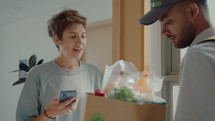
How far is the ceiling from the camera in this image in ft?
12.8

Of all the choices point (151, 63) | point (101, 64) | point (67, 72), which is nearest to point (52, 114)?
point (67, 72)

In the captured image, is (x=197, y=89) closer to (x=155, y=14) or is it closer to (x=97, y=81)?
(x=155, y=14)

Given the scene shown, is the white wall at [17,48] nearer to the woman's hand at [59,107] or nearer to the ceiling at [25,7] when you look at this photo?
the ceiling at [25,7]

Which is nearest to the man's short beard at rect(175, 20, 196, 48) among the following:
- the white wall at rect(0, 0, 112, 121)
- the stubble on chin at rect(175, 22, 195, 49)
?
the stubble on chin at rect(175, 22, 195, 49)

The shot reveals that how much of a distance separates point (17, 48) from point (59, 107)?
4.30m

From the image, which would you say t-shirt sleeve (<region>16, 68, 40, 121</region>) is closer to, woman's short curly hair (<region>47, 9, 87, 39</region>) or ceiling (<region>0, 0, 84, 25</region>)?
woman's short curly hair (<region>47, 9, 87, 39</region>)

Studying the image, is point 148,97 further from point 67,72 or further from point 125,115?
point 67,72

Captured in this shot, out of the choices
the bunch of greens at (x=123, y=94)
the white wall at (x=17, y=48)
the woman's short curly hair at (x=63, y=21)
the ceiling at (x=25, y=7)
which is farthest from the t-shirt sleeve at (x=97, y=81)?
the ceiling at (x=25, y=7)

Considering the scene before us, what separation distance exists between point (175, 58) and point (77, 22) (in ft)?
2.20

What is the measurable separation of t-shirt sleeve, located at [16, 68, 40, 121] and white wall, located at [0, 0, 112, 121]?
2.58 metres

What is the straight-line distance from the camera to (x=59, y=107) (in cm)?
119

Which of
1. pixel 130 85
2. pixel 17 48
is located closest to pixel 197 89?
pixel 130 85

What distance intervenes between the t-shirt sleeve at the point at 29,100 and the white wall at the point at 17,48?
258cm

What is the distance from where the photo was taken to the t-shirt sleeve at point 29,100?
126cm
